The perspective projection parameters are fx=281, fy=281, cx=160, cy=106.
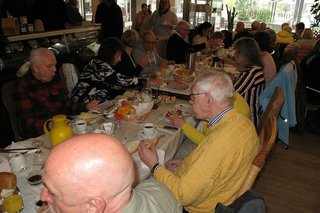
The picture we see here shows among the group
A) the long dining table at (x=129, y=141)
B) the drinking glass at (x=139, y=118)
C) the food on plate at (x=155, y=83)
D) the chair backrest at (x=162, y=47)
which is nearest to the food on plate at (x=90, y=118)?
the long dining table at (x=129, y=141)

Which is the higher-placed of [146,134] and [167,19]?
[167,19]

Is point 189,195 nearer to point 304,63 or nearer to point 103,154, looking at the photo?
point 103,154

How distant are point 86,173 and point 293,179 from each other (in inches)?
112

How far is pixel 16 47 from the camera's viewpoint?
3.67 metres

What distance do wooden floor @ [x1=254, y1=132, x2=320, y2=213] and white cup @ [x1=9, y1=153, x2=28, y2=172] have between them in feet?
6.80

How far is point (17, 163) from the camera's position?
4.84ft

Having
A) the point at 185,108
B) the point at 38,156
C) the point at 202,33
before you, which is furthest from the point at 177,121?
the point at 202,33

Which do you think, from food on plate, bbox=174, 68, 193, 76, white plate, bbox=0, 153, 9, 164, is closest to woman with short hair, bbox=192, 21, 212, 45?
food on plate, bbox=174, 68, 193, 76

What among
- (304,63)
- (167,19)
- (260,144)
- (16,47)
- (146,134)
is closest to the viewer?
(260,144)

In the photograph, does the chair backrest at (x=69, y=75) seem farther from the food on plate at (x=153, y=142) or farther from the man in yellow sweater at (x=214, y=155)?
the man in yellow sweater at (x=214, y=155)

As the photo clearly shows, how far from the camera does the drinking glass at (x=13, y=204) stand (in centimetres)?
115

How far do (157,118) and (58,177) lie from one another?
1513mm

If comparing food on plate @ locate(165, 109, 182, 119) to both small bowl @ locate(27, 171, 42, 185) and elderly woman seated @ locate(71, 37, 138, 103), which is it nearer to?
elderly woman seated @ locate(71, 37, 138, 103)

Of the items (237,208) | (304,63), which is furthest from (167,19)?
(237,208)
